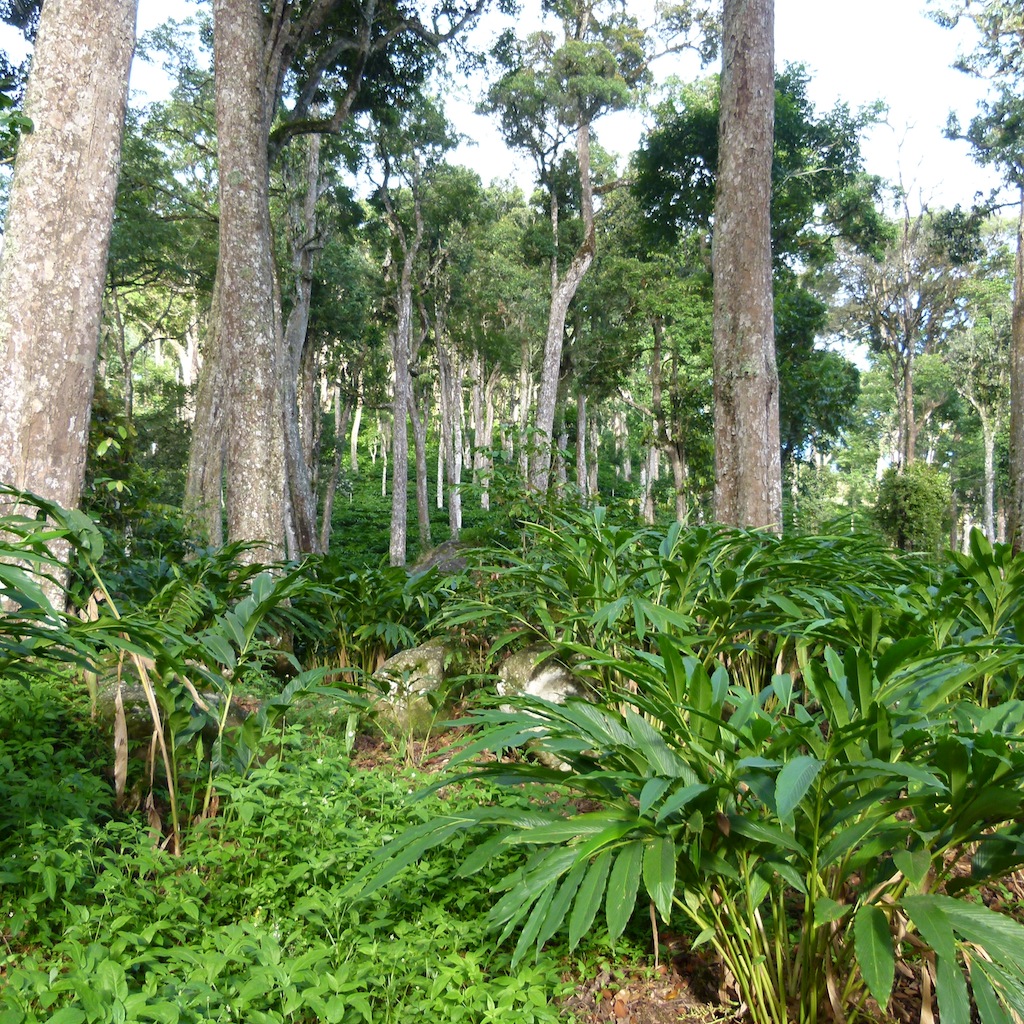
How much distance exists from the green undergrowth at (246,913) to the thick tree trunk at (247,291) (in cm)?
326

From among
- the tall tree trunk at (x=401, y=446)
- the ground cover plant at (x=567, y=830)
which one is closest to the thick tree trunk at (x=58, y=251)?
the ground cover plant at (x=567, y=830)

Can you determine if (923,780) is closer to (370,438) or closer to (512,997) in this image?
(512,997)

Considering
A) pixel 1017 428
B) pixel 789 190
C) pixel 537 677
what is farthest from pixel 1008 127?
pixel 537 677

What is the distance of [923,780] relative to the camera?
137 centimetres

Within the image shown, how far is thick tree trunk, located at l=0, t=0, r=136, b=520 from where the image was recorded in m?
4.11

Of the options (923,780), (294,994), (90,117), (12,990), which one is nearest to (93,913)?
(12,990)

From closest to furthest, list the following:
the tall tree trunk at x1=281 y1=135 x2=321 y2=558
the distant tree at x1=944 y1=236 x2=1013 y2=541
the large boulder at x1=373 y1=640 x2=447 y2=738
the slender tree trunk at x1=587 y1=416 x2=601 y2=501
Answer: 1. the large boulder at x1=373 y1=640 x2=447 y2=738
2. the tall tree trunk at x1=281 y1=135 x2=321 y2=558
3. the distant tree at x1=944 y1=236 x2=1013 y2=541
4. the slender tree trunk at x1=587 y1=416 x2=601 y2=501

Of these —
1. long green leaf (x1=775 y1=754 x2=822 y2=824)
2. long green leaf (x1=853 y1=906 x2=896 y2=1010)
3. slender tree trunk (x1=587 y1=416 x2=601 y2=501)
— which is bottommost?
long green leaf (x1=853 y1=906 x2=896 y2=1010)

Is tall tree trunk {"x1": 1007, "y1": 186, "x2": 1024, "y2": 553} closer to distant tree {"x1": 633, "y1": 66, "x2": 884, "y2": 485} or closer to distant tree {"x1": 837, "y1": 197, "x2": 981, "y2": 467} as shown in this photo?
distant tree {"x1": 633, "y1": 66, "x2": 884, "y2": 485}

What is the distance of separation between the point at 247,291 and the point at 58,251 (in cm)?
211

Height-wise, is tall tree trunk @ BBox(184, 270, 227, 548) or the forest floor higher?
tall tree trunk @ BBox(184, 270, 227, 548)

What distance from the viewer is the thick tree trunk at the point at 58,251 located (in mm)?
4113

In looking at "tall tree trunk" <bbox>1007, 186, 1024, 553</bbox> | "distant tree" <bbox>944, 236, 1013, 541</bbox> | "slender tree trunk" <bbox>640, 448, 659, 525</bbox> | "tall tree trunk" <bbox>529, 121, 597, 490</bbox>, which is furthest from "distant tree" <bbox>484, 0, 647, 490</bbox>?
"distant tree" <bbox>944, 236, 1013, 541</bbox>

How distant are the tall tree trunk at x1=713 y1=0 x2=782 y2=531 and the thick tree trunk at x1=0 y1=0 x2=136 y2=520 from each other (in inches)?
170
